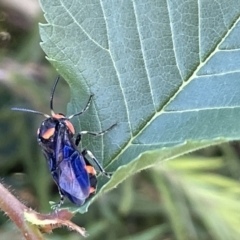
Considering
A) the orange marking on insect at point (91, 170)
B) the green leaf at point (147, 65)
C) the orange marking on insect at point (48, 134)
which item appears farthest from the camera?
the orange marking on insect at point (48, 134)

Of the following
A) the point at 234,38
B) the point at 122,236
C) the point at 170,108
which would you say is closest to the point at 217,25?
the point at 234,38

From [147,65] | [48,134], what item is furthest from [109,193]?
[147,65]

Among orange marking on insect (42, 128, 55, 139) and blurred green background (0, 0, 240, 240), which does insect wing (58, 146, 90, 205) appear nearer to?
orange marking on insect (42, 128, 55, 139)

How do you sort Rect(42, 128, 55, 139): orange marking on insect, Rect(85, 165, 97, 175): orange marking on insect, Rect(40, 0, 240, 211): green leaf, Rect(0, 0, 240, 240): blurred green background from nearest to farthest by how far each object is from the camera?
Rect(40, 0, 240, 211): green leaf
Rect(85, 165, 97, 175): orange marking on insect
Rect(42, 128, 55, 139): orange marking on insect
Rect(0, 0, 240, 240): blurred green background

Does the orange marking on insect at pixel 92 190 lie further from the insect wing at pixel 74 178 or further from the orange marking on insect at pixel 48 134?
the orange marking on insect at pixel 48 134

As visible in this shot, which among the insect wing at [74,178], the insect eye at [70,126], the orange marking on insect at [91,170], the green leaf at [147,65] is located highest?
the green leaf at [147,65]

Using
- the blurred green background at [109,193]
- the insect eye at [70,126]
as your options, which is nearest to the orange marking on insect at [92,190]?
the insect eye at [70,126]

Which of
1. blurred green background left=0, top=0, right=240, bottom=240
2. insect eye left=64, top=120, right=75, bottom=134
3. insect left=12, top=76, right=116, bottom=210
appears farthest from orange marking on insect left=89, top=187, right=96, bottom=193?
blurred green background left=0, top=0, right=240, bottom=240
